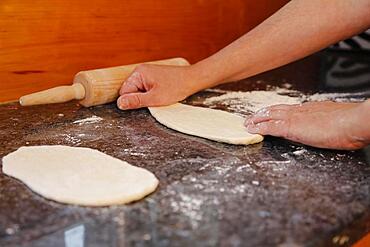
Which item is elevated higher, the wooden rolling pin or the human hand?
the human hand

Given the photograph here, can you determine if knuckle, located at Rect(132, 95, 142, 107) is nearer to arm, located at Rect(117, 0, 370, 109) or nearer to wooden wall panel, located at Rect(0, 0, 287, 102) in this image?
arm, located at Rect(117, 0, 370, 109)

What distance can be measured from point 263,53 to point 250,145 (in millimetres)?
333

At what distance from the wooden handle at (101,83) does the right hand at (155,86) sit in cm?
2

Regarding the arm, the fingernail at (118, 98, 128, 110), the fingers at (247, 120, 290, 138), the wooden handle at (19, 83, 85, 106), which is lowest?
the fingernail at (118, 98, 128, 110)

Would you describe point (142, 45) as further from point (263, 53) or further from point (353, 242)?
point (353, 242)

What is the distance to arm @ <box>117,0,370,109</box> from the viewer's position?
1.12m

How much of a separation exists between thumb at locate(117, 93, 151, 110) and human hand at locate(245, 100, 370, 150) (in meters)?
0.26

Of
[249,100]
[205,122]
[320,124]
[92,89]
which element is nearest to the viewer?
[320,124]

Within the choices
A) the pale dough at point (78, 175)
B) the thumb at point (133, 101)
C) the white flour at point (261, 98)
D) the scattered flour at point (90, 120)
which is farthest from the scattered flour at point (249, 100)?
the pale dough at point (78, 175)

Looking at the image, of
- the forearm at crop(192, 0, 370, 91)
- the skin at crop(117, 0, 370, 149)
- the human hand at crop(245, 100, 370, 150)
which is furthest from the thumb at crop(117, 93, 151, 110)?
the human hand at crop(245, 100, 370, 150)

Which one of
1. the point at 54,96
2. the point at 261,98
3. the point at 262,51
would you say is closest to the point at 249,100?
the point at 261,98

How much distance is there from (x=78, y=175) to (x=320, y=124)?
1.35 feet

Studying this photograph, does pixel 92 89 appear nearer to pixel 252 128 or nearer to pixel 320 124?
pixel 252 128

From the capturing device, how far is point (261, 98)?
50.4 inches
